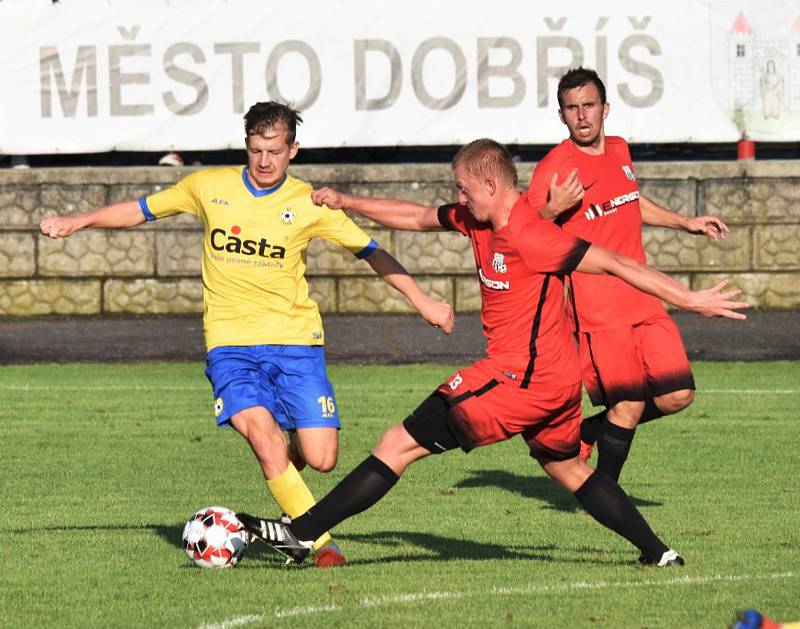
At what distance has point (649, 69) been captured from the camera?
723 inches

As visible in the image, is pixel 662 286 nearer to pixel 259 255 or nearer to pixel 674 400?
pixel 259 255

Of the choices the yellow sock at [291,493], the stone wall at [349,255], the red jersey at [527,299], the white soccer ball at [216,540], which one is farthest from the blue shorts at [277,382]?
the stone wall at [349,255]

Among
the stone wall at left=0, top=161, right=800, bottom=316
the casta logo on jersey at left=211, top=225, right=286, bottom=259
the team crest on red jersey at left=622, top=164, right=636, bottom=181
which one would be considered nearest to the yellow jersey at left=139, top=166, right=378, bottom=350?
the casta logo on jersey at left=211, top=225, right=286, bottom=259

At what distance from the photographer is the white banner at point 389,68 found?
60.1 ft

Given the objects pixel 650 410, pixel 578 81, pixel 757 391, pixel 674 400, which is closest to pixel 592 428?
pixel 650 410

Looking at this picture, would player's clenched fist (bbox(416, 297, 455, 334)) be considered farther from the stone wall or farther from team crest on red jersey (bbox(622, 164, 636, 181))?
the stone wall

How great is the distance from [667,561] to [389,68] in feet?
40.5

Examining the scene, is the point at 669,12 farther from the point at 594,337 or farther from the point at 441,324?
the point at 441,324

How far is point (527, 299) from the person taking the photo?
6.61 metres

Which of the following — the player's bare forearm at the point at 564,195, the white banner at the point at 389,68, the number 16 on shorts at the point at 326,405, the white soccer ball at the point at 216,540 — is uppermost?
the white banner at the point at 389,68

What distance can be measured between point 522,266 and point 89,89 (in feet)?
42.7

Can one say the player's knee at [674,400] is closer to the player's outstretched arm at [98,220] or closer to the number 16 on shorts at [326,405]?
the number 16 on shorts at [326,405]

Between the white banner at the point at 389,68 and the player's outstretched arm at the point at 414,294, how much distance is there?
10.8m

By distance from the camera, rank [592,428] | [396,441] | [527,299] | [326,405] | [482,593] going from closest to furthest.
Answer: [482,593], [527,299], [396,441], [326,405], [592,428]
